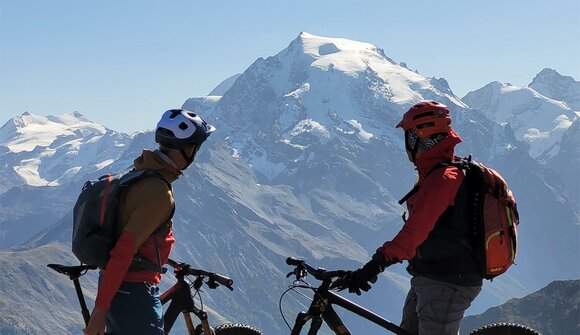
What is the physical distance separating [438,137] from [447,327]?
1.89 metres

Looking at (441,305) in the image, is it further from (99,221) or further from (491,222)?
(99,221)

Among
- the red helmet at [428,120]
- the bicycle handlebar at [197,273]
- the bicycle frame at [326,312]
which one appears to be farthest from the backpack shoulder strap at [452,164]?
the bicycle handlebar at [197,273]

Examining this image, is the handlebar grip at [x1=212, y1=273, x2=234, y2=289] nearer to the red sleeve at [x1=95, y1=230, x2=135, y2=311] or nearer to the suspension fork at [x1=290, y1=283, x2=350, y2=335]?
the suspension fork at [x1=290, y1=283, x2=350, y2=335]

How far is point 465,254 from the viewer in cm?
761

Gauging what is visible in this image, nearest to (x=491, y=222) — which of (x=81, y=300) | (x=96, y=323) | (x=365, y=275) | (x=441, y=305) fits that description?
(x=441, y=305)

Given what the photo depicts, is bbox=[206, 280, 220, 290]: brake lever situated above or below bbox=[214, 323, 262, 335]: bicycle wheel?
above

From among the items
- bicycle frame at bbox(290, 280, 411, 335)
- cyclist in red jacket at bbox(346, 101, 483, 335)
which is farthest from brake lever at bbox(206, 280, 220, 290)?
cyclist in red jacket at bbox(346, 101, 483, 335)

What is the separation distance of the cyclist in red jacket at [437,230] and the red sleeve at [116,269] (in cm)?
212

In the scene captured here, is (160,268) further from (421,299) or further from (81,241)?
(421,299)

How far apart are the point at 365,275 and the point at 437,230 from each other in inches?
38.9

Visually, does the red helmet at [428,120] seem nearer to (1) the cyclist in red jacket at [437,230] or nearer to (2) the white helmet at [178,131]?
(1) the cyclist in red jacket at [437,230]

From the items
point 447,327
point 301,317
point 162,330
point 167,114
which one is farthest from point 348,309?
point 167,114

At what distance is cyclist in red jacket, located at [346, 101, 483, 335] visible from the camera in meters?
7.30

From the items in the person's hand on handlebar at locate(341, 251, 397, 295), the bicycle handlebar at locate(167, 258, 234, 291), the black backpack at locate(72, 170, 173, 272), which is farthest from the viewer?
the bicycle handlebar at locate(167, 258, 234, 291)
